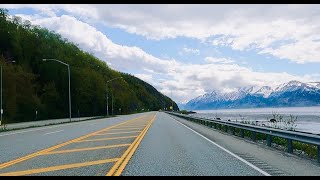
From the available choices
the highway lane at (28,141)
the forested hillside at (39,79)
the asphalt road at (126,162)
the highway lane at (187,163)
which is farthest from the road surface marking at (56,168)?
the forested hillside at (39,79)

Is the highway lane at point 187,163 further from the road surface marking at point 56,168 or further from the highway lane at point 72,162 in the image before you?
the road surface marking at point 56,168

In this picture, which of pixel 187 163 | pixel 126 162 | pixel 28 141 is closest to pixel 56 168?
pixel 126 162

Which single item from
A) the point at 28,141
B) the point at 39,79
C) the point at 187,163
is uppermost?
the point at 39,79

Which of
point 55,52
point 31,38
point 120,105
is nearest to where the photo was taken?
point 31,38

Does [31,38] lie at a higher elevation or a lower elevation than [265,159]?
higher

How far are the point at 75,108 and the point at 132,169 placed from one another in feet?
327

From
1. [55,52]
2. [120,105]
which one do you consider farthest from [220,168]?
[120,105]

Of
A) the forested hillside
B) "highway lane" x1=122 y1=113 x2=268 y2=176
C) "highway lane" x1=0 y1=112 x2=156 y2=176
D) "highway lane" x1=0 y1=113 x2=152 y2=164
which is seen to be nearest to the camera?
"highway lane" x1=122 y1=113 x2=268 y2=176

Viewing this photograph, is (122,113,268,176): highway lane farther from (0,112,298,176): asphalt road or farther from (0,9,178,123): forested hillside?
(0,9,178,123): forested hillside

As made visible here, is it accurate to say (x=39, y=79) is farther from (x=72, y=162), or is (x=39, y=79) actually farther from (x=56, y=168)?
(x=56, y=168)

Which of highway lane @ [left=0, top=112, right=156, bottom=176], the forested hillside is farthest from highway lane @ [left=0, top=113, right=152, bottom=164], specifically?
the forested hillside

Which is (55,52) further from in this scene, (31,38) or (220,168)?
(220,168)

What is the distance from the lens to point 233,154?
1538cm

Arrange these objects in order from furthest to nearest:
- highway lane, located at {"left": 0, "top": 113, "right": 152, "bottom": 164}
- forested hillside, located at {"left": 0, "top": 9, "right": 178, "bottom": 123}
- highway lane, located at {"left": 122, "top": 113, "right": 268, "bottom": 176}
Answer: forested hillside, located at {"left": 0, "top": 9, "right": 178, "bottom": 123} < highway lane, located at {"left": 0, "top": 113, "right": 152, "bottom": 164} < highway lane, located at {"left": 122, "top": 113, "right": 268, "bottom": 176}
